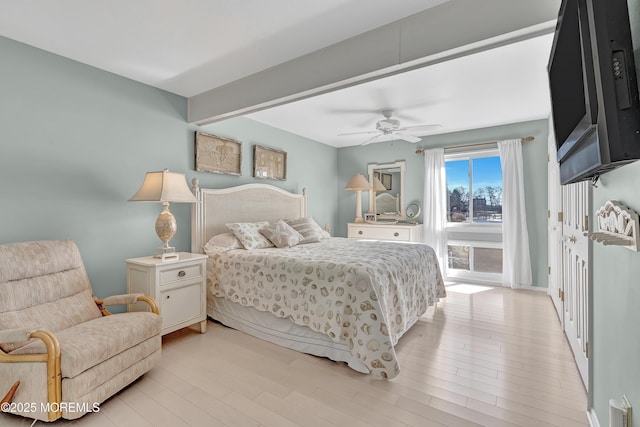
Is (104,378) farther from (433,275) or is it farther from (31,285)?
(433,275)

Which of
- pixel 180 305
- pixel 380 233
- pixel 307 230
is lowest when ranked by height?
pixel 180 305

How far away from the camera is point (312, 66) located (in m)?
2.37

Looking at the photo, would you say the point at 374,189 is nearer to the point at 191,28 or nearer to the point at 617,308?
the point at 191,28

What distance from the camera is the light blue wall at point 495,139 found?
4164 mm

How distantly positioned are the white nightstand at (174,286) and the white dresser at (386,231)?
2.93 m

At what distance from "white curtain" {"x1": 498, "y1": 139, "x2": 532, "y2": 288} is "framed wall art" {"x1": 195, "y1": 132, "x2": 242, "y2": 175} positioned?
375 cm

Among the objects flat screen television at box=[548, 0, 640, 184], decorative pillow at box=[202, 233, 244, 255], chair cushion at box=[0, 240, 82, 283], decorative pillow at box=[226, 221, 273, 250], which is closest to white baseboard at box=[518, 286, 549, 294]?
decorative pillow at box=[226, 221, 273, 250]

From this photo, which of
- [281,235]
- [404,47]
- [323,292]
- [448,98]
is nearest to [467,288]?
[448,98]

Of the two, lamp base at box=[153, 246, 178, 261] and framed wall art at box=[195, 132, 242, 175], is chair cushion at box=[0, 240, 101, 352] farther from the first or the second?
framed wall art at box=[195, 132, 242, 175]

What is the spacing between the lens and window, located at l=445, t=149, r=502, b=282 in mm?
4574

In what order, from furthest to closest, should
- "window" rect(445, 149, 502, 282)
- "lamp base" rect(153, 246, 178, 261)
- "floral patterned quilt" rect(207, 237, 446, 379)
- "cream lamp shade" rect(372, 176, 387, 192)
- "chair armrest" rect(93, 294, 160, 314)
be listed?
1. "cream lamp shade" rect(372, 176, 387, 192)
2. "window" rect(445, 149, 502, 282)
3. "lamp base" rect(153, 246, 178, 261)
4. "chair armrest" rect(93, 294, 160, 314)
5. "floral patterned quilt" rect(207, 237, 446, 379)

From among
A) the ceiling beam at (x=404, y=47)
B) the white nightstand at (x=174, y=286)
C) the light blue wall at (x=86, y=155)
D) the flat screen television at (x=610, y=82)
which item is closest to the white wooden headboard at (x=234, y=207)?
the light blue wall at (x=86, y=155)

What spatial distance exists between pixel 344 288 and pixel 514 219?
3314 mm

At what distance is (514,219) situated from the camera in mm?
4238
